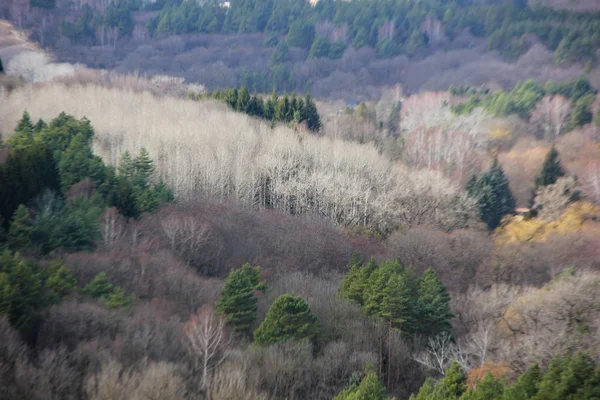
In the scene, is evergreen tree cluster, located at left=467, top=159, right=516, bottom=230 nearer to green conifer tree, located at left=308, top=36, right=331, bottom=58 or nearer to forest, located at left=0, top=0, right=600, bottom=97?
forest, located at left=0, top=0, right=600, bottom=97

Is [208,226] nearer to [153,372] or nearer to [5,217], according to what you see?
[5,217]

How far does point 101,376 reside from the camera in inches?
603

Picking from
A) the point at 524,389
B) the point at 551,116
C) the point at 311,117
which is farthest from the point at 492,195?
the point at 524,389

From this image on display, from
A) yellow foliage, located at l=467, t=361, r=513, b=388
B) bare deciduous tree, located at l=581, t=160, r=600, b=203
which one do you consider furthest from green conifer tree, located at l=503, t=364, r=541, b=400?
bare deciduous tree, located at l=581, t=160, r=600, b=203

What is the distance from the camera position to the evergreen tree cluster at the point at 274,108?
186 ft

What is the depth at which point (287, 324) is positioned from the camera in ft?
67.7

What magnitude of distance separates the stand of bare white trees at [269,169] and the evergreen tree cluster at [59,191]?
4857mm

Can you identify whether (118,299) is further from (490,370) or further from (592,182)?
(592,182)

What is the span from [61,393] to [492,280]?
918 inches

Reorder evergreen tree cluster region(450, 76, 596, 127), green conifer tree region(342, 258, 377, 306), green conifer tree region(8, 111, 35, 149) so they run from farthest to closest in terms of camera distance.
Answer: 1. evergreen tree cluster region(450, 76, 596, 127)
2. green conifer tree region(8, 111, 35, 149)
3. green conifer tree region(342, 258, 377, 306)

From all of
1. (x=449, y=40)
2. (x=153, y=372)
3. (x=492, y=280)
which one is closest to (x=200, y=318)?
(x=153, y=372)

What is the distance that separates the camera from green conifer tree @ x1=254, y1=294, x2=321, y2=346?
20344 mm

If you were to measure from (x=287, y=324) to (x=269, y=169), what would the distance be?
25.6 meters

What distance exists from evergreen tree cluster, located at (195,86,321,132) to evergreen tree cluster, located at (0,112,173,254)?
19738 mm
